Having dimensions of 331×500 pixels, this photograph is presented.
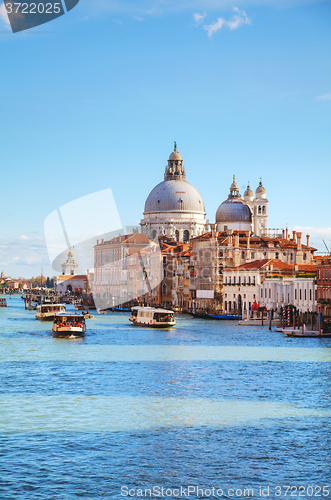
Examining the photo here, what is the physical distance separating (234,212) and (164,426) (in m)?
94.4

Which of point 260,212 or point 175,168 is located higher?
point 175,168

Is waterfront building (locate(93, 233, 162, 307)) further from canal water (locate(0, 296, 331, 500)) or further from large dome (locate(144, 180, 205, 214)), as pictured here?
canal water (locate(0, 296, 331, 500))

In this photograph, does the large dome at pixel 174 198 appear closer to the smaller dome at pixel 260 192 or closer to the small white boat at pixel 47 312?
the smaller dome at pixel 260 192

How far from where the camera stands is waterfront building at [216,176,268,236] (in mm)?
111312

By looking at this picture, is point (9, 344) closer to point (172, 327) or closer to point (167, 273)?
point (172, 327)

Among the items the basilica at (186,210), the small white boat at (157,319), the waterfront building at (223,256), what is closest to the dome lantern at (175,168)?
the basilica at (186,210)

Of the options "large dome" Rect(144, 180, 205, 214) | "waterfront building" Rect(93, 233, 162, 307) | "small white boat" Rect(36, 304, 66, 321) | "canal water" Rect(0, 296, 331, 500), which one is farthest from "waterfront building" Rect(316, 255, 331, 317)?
"large dome" Rect(144, 180, 205, 214)

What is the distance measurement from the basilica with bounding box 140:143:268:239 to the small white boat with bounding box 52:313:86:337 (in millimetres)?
65937

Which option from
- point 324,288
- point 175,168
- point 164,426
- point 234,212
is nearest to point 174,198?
point 175,168

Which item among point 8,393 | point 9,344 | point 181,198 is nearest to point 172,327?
point 9,344

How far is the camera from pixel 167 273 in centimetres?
9875

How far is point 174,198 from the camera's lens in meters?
120

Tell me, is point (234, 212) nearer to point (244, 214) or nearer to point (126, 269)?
point (244, 214)

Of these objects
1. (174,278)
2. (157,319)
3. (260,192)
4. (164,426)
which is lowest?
(164,426)
